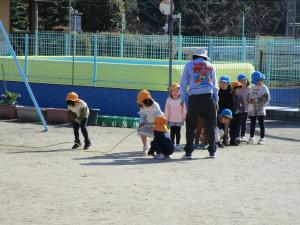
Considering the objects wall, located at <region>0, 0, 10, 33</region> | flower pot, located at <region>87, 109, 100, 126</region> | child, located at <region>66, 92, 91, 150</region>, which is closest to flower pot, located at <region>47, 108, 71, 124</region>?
flower pot, located at <region>87, 109, 100, 126</region>

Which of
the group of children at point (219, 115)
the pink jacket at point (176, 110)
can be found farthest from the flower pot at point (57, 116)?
the pink jacket at point (176, 110)

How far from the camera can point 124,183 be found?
966cm

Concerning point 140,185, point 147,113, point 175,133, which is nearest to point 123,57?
point 175,133

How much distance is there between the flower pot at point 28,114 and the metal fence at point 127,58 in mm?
1852

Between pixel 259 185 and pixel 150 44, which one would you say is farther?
pixel 150 44

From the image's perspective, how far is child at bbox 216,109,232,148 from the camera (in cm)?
1347

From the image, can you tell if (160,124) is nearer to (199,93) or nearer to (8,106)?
(199,93)

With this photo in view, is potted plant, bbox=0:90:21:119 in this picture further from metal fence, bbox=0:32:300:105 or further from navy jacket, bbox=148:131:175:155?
navy jacket, bbox=148:131:175:155

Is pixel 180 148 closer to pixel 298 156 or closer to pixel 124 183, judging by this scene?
pixel 298 156

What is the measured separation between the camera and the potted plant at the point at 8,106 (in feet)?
58.7

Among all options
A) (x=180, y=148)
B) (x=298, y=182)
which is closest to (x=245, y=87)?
(x=180, y=148)

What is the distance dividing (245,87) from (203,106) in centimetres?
261

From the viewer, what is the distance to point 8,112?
17938 millimetres

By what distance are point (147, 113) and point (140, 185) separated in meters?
3.27
